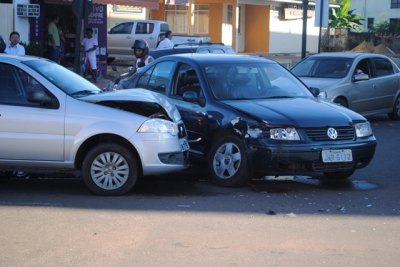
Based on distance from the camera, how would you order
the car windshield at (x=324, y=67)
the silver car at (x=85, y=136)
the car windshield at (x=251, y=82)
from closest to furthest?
1. the silver car at (x=85, y=136)
2. the car windshield at (x=251, y=82)
3. the car windshield at (x=324, y=67)

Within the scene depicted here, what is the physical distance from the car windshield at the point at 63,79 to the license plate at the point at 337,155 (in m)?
3.02

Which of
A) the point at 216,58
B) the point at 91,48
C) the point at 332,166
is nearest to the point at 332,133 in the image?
the point at 332,166

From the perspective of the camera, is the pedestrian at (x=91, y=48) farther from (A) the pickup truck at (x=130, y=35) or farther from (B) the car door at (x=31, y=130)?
(B) the car door at (x=31, y=130)

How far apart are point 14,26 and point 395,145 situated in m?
11.4

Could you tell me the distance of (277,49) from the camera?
43.1 metres

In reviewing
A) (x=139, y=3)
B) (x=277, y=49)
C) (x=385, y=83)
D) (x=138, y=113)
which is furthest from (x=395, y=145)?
(x=277, y=49)

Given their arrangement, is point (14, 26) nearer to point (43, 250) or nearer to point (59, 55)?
point (59, 55)

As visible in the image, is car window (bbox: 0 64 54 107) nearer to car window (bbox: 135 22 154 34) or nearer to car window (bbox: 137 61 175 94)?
car window (bbox: 137 61 175 94)

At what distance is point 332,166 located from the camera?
8.23 metres

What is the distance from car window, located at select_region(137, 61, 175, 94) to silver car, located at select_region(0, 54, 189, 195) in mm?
1730

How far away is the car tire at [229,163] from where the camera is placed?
328 inches

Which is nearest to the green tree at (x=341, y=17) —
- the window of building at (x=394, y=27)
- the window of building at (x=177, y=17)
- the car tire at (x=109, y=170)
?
the window of building at (x=394, y=27)

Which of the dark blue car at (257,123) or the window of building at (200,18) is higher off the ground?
the window of building at (200,18)

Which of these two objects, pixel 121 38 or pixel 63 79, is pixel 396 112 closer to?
pixel 63 79
